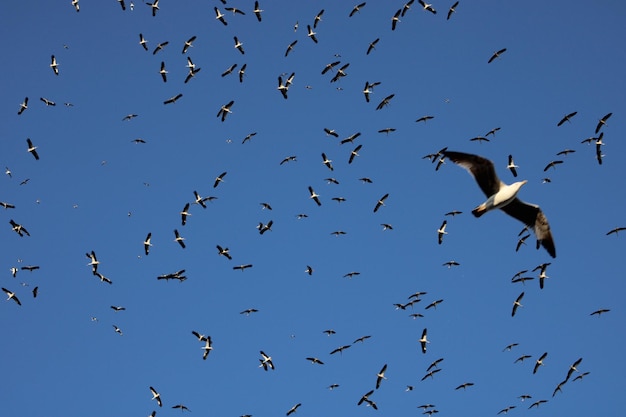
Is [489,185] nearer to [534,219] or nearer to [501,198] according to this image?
[501,198]

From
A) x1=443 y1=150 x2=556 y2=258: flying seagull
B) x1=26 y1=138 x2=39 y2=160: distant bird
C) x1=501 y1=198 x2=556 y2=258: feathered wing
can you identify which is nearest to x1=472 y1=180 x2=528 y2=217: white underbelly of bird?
x1=443 y1=150 x2=556 y2=258: flying seagull

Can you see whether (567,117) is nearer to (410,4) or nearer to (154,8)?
(410,4)

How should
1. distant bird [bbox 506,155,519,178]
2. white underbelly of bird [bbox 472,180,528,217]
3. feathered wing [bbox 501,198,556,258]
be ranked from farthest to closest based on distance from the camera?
distant bird [bbox 506,155,519,178]
feathered wing [bbox 501,198,556,258]
white underbelly of bird [bbox 472,180,528,217]

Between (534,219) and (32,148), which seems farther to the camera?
(32,148)

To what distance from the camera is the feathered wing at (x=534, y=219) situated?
99.6 ft

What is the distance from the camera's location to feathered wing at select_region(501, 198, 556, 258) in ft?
99.6

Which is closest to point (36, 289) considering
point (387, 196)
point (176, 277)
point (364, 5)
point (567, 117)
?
point (176, 277)

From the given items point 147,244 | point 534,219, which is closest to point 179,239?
point 147,244

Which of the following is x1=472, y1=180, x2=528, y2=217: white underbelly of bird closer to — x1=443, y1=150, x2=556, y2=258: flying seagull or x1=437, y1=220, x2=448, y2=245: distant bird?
x1=443, y1=150, x2=556, y2=258: flying seagull

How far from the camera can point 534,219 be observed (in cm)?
3098

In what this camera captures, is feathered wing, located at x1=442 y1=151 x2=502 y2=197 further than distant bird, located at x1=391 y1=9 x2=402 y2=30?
No

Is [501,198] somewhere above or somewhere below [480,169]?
below

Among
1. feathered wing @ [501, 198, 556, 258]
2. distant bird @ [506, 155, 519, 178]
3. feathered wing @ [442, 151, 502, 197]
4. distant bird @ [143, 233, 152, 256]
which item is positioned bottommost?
feathered wing @ [501, 198, 556, 258]

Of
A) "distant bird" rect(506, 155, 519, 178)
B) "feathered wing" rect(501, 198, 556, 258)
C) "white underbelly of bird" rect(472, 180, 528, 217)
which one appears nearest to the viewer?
"white underbelly of bird" rect(472, 180, 528, 217)
